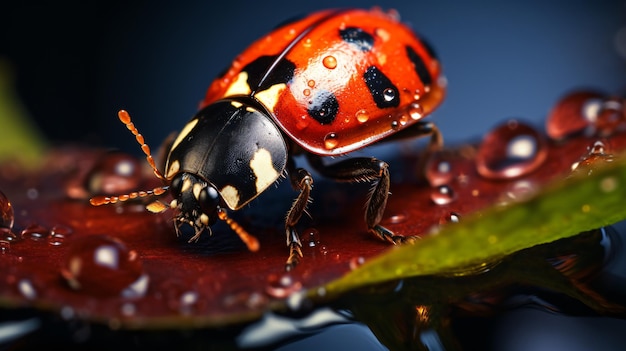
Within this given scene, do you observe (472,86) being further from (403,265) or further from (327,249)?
(403,265)

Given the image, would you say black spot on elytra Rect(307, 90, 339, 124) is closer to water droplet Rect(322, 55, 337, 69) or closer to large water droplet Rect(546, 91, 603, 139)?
water droplet Rect(322, 55, 337, 69)

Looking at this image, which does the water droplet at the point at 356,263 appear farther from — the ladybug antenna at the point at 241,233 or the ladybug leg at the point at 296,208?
the ladybug antenna at the point at 241,233

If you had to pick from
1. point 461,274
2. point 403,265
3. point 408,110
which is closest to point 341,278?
point 403,265

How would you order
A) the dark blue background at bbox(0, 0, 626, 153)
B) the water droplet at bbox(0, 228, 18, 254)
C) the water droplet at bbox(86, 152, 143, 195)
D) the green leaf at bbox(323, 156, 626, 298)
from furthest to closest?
the dark blue background at bbox(0, 0, 626, 153) → the water droplet at bbox(86, 152, 143, 195) → the water droplet at bbox(0, 228, 18, 254) → the green leaf at bbox(323, 156, 626, 298)

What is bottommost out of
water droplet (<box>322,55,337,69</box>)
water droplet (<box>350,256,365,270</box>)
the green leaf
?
water droplet (<box>350,256,365,270</box>)

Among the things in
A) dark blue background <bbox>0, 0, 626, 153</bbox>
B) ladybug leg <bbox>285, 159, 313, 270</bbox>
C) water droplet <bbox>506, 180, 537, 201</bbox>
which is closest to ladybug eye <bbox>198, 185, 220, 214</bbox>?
ladybug leg <bbox>285, 159, 313, 270</bbox>
